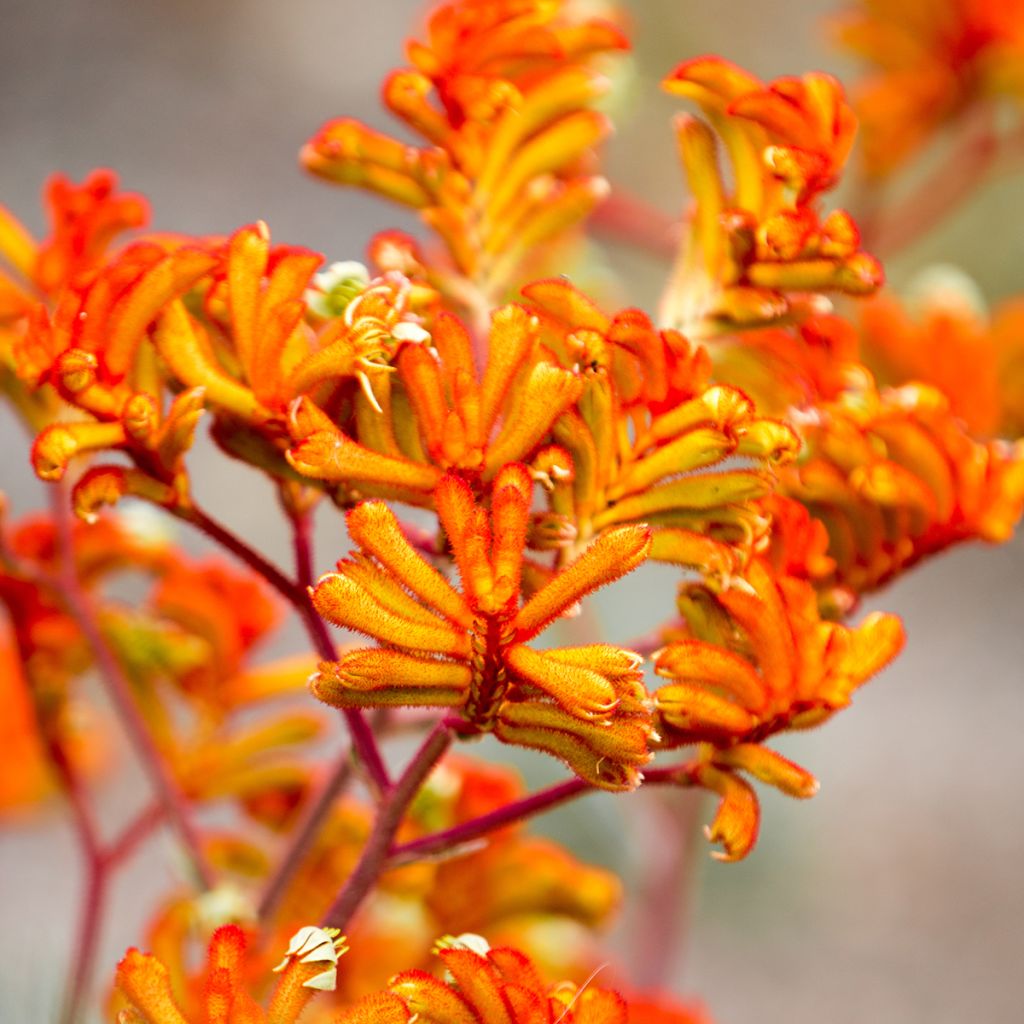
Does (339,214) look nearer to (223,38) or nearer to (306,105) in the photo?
(306,105)

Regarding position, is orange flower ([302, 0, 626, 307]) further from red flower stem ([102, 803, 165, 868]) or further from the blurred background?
the blurred background

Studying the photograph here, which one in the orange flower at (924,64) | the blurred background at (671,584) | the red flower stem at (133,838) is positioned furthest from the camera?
the blurred background at (671,584)

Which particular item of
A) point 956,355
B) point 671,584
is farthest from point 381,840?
point 671,584

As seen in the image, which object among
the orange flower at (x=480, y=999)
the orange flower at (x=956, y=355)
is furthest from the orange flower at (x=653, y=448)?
the orange flower at (x=956, y=355)

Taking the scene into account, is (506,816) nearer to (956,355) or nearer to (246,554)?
(246,554)

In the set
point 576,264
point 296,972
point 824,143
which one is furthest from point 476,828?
point 576,264

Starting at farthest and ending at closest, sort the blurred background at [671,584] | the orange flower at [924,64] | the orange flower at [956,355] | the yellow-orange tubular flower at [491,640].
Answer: the blurred background at [671,584]
the orange flower at [924,64]
the orange flower at [956,355]
the yellow-orange tubular flower at [491,640]

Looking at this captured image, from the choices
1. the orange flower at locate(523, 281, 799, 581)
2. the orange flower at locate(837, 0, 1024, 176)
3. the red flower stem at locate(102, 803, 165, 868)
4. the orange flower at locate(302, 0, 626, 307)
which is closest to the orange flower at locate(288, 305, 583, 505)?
the orange flower at locate(523, 281, 799, 581)

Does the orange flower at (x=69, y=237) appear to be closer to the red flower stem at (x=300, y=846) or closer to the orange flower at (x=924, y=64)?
the red flower stem at (x=300, y=846)
